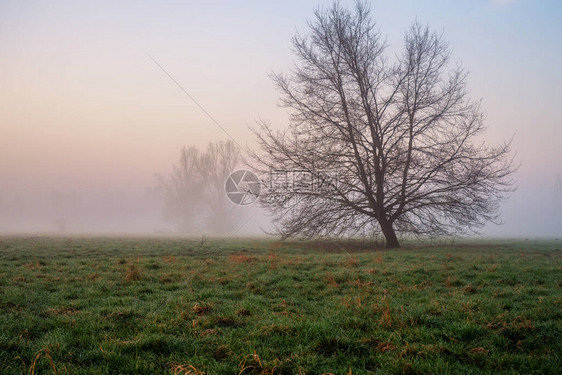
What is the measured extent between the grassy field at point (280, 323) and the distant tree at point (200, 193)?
147ft

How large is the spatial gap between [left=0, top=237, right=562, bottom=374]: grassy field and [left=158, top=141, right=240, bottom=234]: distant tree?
4480 cm

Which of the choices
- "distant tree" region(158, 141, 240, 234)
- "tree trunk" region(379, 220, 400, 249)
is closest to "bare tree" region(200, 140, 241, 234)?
"distant tree" region(158, 141, 240, 234)

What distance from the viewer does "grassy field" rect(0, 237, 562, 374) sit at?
3.86 m

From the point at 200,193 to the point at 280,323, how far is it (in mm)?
53313

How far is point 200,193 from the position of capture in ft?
186

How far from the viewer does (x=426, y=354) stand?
13.2 ft

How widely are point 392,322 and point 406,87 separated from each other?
17.0 m

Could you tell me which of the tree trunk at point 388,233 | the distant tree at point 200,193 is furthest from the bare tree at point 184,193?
the tree trunk at point 388,233

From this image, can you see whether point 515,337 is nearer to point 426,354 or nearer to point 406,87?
point 426,354

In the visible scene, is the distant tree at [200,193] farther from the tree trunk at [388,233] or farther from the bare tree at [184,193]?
the tree trunk at [388,233]

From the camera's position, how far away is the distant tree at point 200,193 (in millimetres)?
53750

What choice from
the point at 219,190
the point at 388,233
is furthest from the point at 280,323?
the point at 219,190

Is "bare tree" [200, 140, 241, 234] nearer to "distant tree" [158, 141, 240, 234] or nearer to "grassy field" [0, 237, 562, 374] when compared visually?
"distant tree" [158, 141, 240, 234]

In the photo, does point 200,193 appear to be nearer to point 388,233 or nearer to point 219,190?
point 219,190
